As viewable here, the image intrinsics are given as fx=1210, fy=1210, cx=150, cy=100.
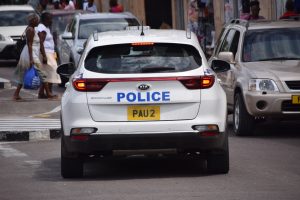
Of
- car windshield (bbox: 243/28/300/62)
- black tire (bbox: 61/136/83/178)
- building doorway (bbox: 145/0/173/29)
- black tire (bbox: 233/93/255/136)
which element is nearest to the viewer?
black tire (bbox: 61/136/83/178)

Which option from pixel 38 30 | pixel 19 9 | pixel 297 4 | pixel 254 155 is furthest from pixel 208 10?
pixel 254 155

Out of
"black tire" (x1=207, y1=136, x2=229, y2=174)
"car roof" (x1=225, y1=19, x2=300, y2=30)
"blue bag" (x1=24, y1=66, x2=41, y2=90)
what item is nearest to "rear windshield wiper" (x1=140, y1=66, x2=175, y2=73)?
"black tire" (x1=207, y1=136, x2=229, y2=174)

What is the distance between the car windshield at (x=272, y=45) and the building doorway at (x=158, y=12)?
24.8 metres

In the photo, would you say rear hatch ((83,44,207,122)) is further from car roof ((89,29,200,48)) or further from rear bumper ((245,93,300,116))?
rear bumper ((245,93,300,116))

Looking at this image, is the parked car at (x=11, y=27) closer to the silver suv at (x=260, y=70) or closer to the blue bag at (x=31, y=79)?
the blue bag at (x=31, y=79)

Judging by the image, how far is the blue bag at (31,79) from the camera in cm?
2220

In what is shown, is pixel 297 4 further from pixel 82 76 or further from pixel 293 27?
pixel 82 76

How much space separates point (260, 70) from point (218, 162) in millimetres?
4382

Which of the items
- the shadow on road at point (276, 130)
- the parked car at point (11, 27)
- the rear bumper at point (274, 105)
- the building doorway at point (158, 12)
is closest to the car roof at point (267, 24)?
the shadow on road at point (276, 130)

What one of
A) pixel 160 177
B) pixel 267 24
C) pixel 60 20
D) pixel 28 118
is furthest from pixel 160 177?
pixel 60 20

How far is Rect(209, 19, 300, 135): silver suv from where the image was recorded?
1616 cm

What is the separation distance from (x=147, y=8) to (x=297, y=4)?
19.4 m

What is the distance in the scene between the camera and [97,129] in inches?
464

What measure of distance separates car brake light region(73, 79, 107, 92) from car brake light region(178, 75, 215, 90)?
0.77m
